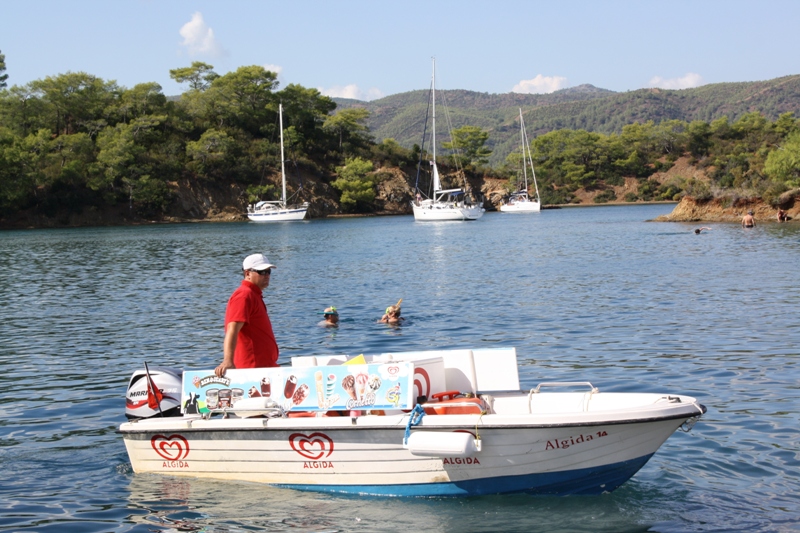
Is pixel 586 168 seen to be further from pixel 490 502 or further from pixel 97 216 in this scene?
pixel 490 502

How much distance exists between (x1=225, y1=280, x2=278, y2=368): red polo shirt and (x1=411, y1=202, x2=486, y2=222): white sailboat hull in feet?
272

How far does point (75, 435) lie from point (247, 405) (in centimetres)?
394

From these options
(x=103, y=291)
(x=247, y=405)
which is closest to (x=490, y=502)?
→ (x=247, y=405)

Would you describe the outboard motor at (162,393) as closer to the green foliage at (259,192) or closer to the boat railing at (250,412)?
the boat railing at (250,412)

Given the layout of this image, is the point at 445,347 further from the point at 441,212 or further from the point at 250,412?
the point at 441,212

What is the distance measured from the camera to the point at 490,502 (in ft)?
27.4

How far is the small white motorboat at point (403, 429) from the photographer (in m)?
7.90

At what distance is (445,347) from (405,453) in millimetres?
9072

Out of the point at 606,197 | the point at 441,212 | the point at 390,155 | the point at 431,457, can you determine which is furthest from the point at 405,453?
the point at 606,197

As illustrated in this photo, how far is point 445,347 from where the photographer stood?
56.7 ft

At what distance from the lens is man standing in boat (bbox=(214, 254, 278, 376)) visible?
9141mm

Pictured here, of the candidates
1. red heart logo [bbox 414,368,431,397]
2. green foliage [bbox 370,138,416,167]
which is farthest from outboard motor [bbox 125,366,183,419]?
green foliage [bbox 370,138,416,167]

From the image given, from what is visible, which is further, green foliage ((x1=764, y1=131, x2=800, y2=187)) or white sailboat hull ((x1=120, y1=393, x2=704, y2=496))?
green foliage ((x1=764, y1=131, x2=800, y2=187))

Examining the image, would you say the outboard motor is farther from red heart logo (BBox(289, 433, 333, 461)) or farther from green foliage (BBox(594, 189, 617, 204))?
green foliage (BBox(594, 189, 617, 204))
